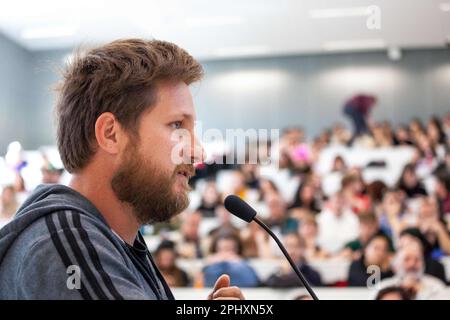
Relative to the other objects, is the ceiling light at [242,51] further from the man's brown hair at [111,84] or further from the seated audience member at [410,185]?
the man's brown hair at [111,84]

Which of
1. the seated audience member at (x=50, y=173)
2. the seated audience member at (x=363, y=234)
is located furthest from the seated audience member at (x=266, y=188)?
the seated audience member at (x=50, y=173)

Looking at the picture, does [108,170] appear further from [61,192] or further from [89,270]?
[89,270]

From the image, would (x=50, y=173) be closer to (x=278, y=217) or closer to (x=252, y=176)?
(x=252, y=176)

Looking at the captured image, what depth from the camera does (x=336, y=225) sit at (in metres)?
2.51

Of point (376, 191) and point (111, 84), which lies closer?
point (111, 84)

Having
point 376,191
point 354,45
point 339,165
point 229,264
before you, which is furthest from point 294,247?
A: point 354,45

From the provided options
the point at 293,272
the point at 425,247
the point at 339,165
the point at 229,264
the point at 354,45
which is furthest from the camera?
the point at 354,45

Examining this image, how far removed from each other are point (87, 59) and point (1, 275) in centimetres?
25

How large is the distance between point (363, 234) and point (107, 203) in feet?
5.89

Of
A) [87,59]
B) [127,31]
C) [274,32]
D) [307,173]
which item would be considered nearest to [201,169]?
[307,173]

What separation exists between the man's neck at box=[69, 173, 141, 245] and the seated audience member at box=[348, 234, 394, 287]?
1439mm

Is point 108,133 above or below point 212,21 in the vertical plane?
below

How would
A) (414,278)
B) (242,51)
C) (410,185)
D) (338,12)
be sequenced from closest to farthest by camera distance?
(414,278)
(410,185)
(338,12)
(242,51)

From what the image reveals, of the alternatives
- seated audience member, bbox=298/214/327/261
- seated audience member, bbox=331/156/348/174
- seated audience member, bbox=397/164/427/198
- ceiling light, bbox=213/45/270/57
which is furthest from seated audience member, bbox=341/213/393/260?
ceiling light, bbox=213/45/270/57
